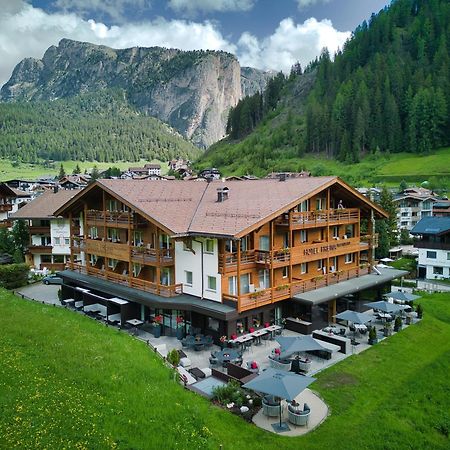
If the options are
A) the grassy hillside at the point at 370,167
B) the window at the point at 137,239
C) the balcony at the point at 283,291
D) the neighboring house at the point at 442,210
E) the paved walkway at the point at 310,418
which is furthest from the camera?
the grassy hillside at the point at 370,167

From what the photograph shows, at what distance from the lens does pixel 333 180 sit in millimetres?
32625

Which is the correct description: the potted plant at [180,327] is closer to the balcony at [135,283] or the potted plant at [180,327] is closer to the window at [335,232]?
the balcony at [135,283]

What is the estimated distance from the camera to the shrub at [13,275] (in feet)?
143

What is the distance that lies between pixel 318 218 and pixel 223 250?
9.40 m

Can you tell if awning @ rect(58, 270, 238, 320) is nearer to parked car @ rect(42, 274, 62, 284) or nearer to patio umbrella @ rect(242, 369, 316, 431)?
patio umbrella @ rect(242, 369, 316, 431)

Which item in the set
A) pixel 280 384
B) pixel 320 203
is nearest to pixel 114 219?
pixel 320 203

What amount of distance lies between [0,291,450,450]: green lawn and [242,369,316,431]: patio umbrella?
1481mm

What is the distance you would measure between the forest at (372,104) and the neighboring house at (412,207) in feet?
147

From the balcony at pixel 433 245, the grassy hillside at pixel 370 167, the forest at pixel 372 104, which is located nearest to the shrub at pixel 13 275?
the balcony at pixel 433 245

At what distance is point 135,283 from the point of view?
32531 mm

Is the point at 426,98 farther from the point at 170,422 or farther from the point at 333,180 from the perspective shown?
the point at 170,422

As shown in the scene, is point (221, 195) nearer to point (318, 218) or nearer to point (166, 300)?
point (318, 218)

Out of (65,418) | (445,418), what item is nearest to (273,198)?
(445,418)

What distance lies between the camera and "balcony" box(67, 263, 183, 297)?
29.9m
